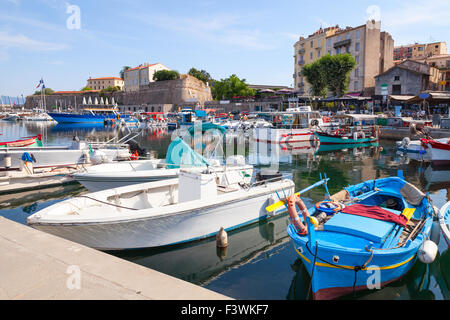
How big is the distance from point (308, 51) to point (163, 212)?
65440mm

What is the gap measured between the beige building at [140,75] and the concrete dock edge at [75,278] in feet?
357

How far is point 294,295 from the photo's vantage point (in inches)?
239

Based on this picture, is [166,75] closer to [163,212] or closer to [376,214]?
[163,212]

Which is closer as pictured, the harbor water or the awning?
the harbor water

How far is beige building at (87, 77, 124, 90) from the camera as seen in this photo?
136 metres

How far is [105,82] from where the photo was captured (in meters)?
139

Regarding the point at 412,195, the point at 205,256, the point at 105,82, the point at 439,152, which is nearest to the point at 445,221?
the point at 412,195

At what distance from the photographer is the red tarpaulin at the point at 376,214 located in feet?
20.7

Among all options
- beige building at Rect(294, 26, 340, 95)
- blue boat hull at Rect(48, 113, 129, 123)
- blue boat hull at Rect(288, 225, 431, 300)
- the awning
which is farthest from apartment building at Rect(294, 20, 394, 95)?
blue boat hull at Rect(288, 225, 431, 300)

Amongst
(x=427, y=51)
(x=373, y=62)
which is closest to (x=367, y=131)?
(x=373, y=62)

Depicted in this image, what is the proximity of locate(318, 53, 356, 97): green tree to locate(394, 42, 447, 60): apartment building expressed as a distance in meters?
32.7

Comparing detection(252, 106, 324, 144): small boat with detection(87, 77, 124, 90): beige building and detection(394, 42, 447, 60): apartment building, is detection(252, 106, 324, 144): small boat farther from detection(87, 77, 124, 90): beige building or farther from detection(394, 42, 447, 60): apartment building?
detection(87, 77, 124, 90): beige building

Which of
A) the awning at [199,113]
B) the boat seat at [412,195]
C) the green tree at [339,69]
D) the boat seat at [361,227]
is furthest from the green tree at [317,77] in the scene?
the boat seat at [361,227]

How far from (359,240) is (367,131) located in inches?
1185
